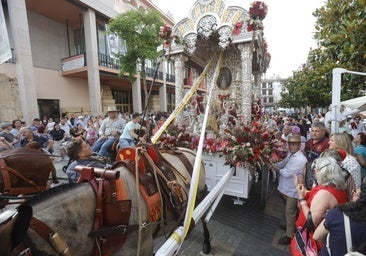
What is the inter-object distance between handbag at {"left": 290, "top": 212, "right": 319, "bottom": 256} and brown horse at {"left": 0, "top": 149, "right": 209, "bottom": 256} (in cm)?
140

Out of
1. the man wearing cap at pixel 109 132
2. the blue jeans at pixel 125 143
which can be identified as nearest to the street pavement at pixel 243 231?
the blue jeans at pixel 125 143

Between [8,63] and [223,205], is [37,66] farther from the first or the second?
[223,205]

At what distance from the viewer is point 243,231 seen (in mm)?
3625

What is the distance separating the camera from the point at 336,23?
4.96m

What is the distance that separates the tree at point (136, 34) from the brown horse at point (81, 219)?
13.8 meters

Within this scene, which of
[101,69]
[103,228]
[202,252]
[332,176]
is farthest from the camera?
[101,69]

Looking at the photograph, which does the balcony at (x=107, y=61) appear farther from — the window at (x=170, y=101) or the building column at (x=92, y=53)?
the window at (x=170, y=101)

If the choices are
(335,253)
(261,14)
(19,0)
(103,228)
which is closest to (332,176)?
(335,253)

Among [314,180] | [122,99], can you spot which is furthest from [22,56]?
[314,180]

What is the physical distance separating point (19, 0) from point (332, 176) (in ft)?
53.7

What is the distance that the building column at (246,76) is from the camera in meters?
4.90

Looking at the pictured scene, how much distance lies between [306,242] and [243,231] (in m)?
1.58

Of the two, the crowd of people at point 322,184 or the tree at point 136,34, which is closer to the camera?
the crowd of people at point 322,184

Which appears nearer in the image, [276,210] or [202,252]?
[202,252]
